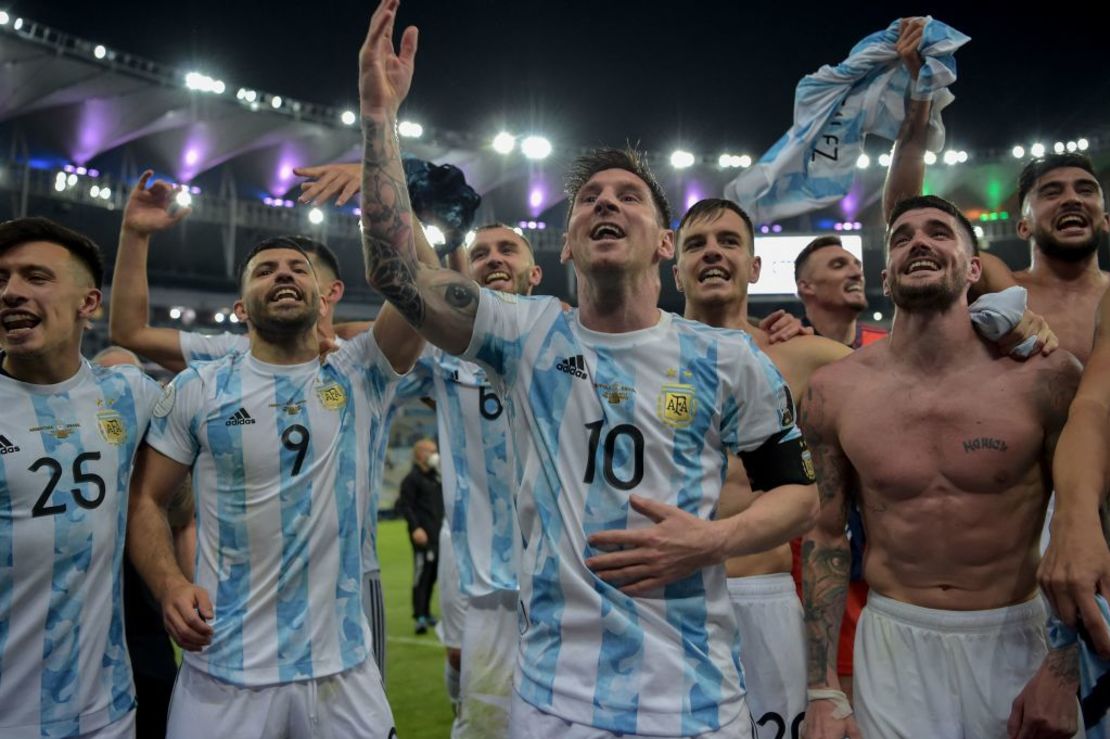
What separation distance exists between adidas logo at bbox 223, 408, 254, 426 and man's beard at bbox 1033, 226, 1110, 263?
351 cm

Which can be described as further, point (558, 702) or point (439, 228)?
point (439, 228)

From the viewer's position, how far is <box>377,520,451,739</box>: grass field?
609 centimetres

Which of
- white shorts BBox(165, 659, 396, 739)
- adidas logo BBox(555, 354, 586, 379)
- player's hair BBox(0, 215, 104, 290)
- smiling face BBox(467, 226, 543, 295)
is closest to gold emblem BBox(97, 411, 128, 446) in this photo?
player's hair BBox(0, 215, 104, 290)

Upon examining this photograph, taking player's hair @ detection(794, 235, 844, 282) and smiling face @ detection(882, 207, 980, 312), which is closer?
smiling face @ detection(882, 207, 980, 312)

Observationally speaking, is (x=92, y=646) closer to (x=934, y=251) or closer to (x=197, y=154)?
(x=934, y=251)

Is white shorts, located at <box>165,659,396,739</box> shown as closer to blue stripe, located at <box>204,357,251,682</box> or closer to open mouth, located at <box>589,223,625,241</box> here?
blue stripe, located at <box>204,357,251,682</box>

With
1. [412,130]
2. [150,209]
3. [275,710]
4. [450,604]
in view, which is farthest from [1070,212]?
[412,130]

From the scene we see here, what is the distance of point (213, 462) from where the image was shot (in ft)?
10.5

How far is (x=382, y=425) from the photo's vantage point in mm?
3604

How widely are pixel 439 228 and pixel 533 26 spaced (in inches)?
1194

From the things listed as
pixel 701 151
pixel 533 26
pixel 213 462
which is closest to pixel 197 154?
pixel 533 26

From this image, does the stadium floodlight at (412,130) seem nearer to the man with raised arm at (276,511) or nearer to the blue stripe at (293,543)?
the man with raised arm at (276,511)

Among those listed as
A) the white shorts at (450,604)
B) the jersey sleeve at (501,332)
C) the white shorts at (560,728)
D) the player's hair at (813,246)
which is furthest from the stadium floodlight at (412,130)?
the white shorts at (560,728)

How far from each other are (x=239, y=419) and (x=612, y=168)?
5.52 feet
